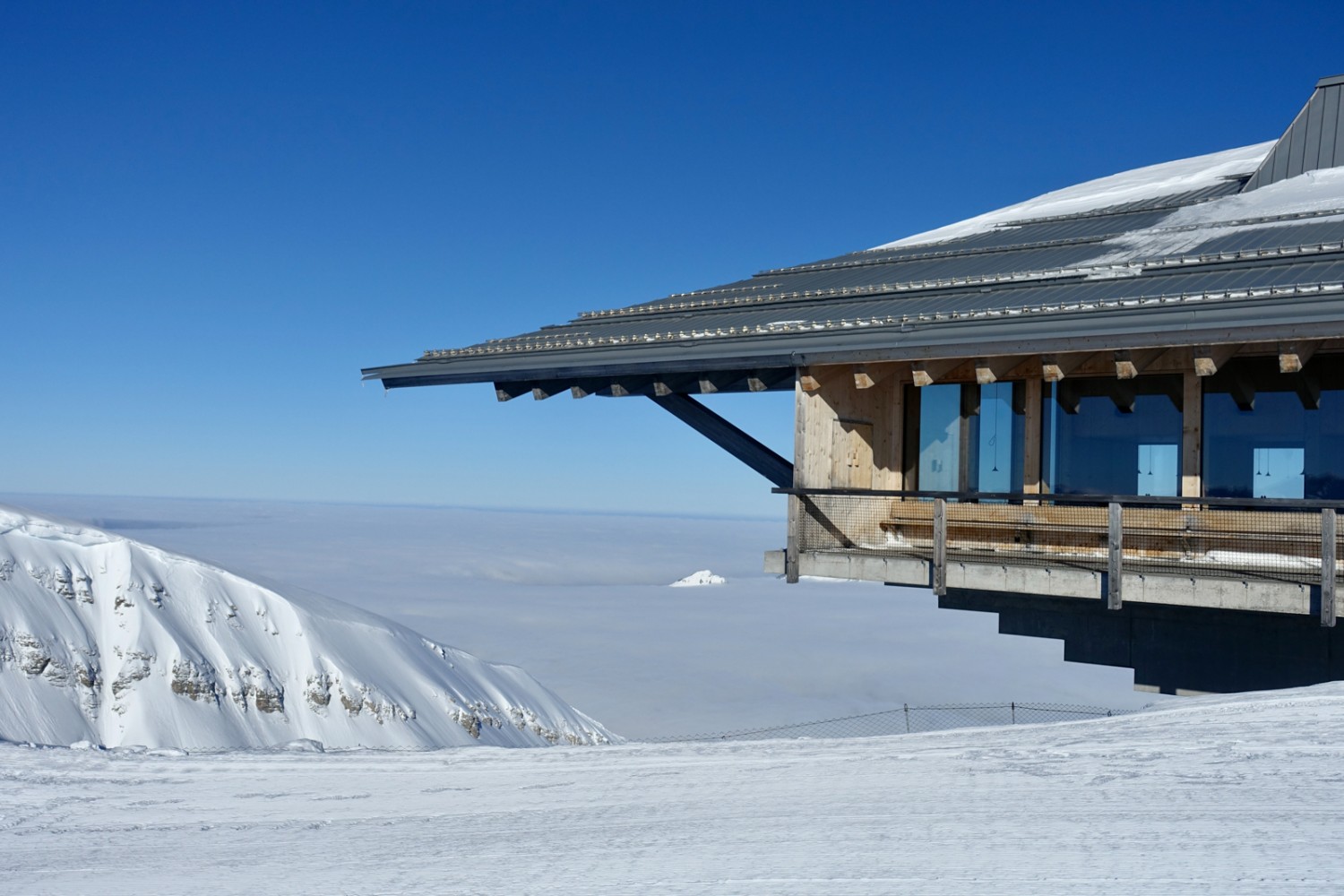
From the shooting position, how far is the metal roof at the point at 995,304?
9203mm

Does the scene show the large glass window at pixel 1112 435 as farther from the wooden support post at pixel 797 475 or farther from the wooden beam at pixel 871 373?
the wooden support post at pixel 797 475

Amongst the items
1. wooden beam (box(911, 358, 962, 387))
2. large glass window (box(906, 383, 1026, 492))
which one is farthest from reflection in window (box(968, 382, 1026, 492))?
wooden beam (box(911, 358, 962, 387))

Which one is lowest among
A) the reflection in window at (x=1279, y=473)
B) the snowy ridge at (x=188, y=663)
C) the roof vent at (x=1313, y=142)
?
the snowy ridge at (x=188, y=663)

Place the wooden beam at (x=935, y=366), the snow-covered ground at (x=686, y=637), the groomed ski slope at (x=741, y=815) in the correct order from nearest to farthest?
the groomed ski slope at (x=741, y=815), the wooden beam at (x=935, y=366), the snow-covered ground at (x=686, y=637)

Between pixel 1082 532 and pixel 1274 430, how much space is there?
1.92m

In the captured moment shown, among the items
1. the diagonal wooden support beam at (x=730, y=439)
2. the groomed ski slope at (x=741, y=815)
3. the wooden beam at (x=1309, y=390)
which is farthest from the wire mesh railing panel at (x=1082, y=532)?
the groomed ski slope at (x=741, y=815)

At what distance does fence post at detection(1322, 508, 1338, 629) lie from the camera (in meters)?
8.47

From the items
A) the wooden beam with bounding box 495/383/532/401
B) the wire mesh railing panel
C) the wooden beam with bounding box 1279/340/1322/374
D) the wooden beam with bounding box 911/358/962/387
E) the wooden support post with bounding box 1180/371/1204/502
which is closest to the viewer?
the wooden beam with bounding box 1279/340/1322/374

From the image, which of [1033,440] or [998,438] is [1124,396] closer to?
[1033,440]

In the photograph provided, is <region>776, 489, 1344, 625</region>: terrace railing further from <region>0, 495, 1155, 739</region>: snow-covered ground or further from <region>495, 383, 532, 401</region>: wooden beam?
<region>495, 383, 532, 401</region>: wooden beam

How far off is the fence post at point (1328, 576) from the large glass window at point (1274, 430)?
1.71m

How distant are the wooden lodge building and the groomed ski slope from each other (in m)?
2.82

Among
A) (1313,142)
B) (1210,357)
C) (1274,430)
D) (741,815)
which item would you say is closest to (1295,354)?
(1210,357)

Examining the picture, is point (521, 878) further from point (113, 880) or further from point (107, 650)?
point (107, 650)
